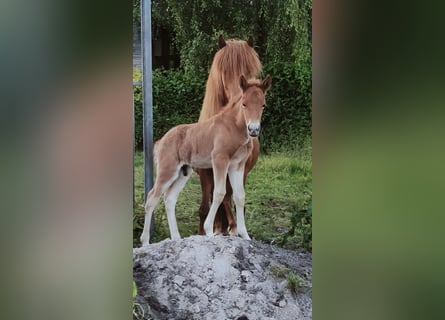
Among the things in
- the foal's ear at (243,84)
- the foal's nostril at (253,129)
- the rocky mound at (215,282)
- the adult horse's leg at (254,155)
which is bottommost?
the rocky mound at (215,282)

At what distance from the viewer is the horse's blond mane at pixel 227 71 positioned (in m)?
2.46

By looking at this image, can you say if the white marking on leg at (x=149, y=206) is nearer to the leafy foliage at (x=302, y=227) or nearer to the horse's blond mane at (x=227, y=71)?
the horse's blond mane at (x=227, y=71)

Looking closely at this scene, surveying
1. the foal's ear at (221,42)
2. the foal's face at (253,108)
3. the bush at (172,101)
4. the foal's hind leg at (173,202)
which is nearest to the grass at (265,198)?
the foal's hind leg at (173,202)

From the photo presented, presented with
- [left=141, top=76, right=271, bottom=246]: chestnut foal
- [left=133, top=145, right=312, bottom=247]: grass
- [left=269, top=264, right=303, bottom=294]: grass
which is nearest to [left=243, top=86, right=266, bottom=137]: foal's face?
[left=141, top=76, right=271, bottom=246]: chestnut foal

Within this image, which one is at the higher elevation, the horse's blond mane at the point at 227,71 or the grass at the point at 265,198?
the horse's blond mane at the point at 227,71

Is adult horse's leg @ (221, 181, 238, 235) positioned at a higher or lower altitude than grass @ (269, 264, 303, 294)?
higher

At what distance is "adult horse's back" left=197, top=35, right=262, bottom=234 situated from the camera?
2.47 meters

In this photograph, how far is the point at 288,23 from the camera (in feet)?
8.10

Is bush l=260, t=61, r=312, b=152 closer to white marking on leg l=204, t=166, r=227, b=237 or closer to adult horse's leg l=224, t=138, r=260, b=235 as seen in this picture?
adult horse's leg l=224, t=138, r=260, b=235

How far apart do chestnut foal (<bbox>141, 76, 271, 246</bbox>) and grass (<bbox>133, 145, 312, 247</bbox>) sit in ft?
0.10

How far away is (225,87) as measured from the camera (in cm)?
249
